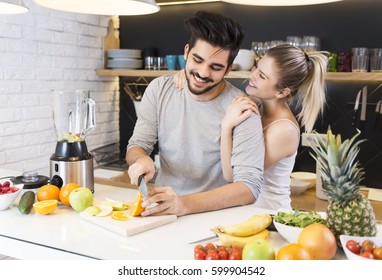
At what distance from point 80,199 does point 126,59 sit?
215cm

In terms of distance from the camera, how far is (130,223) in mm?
1434

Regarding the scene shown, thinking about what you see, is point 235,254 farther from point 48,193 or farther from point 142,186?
point 48,193

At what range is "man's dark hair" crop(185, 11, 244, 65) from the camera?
6.23ft

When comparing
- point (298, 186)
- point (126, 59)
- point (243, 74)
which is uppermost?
point (126, 59)

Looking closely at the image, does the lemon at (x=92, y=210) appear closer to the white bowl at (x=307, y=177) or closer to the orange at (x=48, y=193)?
the orange at (x=48, y=193)

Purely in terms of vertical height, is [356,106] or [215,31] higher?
[215,31]

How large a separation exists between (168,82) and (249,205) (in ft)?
2.46

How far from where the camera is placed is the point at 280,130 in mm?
2096

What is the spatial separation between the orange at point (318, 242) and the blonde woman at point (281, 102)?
826 mm

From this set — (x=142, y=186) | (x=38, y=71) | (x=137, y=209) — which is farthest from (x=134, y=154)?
(x=38, y=71)

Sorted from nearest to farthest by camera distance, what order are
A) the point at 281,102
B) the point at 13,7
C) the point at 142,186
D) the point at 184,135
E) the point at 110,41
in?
1. the point at 142,186
2. the point at 13,7
3. the point at 184,135
4. the point at 281,102
5. the point at 110,41

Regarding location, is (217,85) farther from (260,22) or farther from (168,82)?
(260,22)

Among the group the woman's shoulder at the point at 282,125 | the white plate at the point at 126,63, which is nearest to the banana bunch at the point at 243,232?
the woman's shoulder at the point at 282,125

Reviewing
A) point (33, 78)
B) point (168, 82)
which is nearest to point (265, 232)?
point (168, 82)
